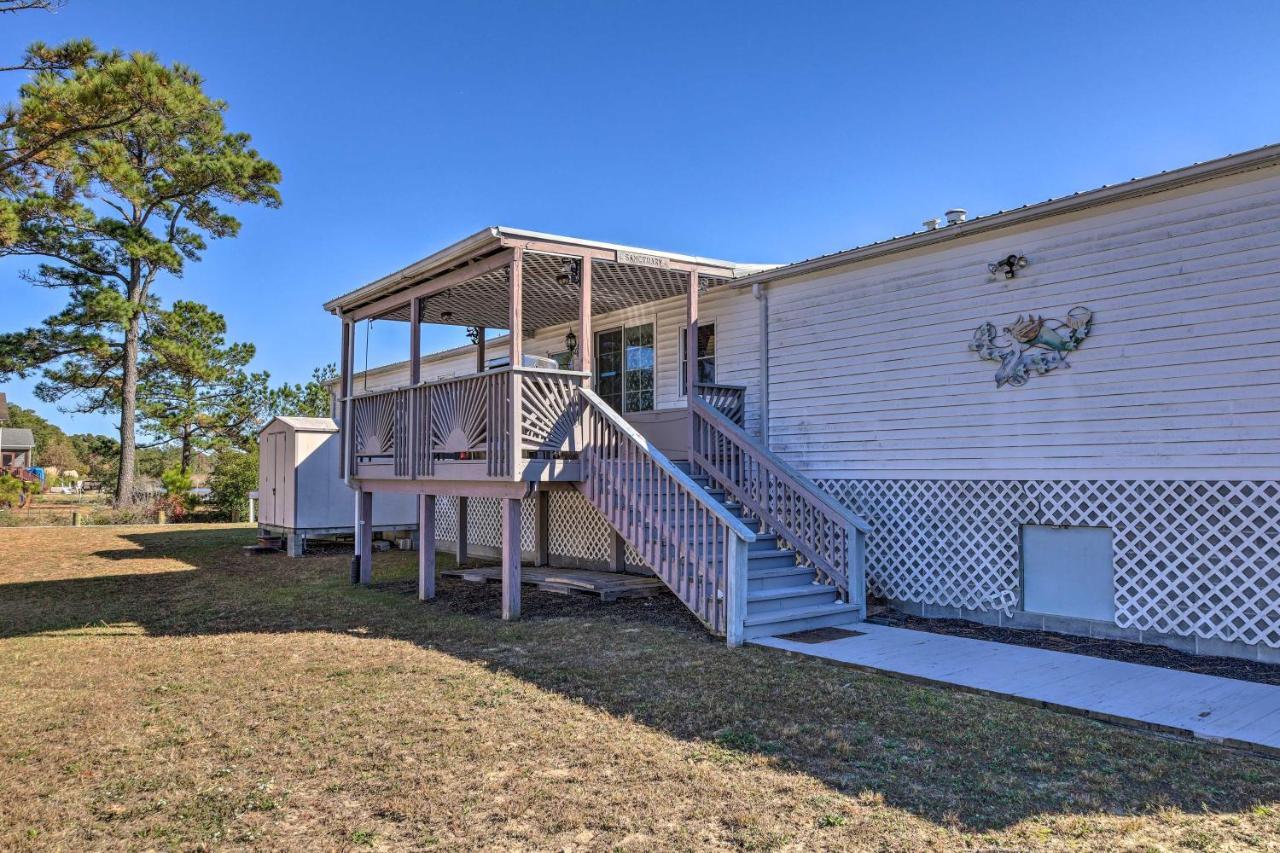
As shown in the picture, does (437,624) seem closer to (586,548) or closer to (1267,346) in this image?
(586,548)

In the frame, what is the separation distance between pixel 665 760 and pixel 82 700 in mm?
4026

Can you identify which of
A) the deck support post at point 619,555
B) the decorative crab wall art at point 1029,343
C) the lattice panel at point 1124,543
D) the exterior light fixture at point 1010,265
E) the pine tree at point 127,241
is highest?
the pine tree at point 127,241

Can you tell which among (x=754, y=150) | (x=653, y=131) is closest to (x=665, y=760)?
(x=754, y=150)

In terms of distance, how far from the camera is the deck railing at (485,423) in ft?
26.3

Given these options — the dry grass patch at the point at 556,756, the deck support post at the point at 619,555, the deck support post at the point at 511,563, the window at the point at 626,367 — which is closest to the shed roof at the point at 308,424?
the window at the point at 626,367

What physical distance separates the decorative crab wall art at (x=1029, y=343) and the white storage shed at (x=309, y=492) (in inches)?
437

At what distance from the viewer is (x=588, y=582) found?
9469 mm

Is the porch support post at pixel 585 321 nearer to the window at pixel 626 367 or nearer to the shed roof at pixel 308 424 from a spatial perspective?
the window at pixel 626 367

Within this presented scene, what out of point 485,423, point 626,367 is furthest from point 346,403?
point 626,367

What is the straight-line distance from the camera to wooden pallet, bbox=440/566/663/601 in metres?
9.23

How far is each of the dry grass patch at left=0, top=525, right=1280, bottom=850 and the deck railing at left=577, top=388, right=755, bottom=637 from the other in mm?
420

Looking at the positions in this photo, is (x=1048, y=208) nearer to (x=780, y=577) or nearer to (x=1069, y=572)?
(x=1069, y=572)

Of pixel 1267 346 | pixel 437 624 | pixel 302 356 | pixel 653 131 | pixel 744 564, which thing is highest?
pixel 653 131

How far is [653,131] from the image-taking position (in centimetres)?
1844
